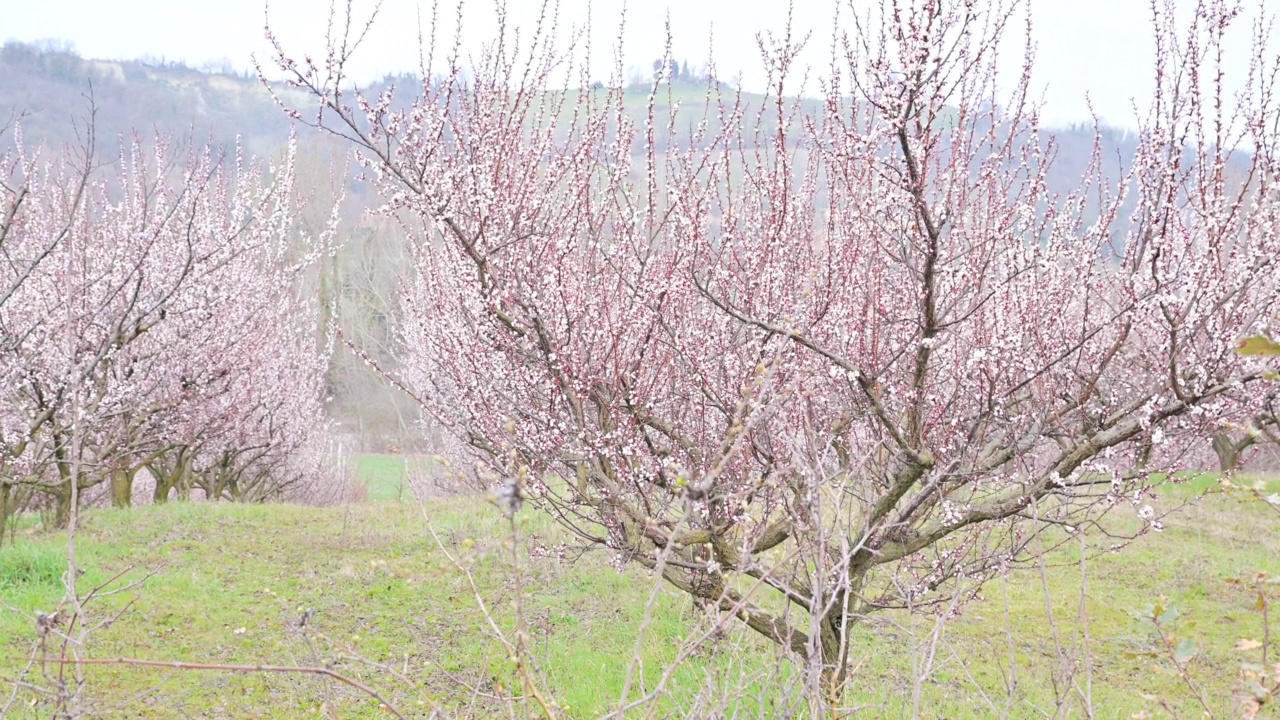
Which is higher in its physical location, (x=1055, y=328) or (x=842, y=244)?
(x=842, y=244)

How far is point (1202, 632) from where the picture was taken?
820 centimetres

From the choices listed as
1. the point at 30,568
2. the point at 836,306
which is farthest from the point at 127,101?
the point at 836,306

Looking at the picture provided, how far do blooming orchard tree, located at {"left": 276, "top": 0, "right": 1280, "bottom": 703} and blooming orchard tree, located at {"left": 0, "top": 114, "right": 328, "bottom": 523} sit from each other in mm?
3847

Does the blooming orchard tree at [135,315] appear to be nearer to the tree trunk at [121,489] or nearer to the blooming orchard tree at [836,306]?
the tree trunk at [121,489]

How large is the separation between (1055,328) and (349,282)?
28.0 meters

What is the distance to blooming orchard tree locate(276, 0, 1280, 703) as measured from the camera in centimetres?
342

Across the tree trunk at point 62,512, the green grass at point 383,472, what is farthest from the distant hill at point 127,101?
the green grass at point 383,472

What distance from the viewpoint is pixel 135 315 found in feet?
31.0

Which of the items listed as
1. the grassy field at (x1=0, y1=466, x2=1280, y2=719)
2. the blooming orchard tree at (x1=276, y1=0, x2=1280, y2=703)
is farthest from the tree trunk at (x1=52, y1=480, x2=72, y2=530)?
the blooming orchard tree at (x1=276, y1=0, x2=1280, y2=703)

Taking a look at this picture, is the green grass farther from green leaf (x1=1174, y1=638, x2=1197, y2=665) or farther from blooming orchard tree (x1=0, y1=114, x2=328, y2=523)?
green leaf (x1=1174, y1=638, x2=1197, y2=665)

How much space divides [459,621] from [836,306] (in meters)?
5.00

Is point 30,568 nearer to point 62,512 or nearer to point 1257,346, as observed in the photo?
point 62,512

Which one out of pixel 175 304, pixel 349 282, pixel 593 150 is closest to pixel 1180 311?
pixel 593 150

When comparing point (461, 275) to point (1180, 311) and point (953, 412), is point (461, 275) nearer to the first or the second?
point (953, 412)
